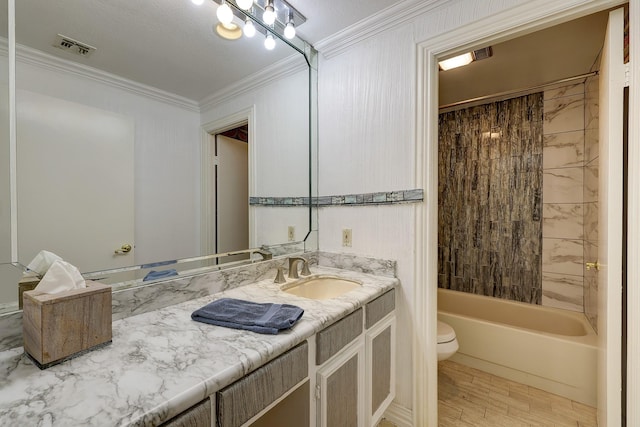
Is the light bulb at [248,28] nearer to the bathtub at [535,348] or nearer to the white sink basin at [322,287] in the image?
the white sink basin at [322,287]

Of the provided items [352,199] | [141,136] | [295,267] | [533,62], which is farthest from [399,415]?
[533,62]

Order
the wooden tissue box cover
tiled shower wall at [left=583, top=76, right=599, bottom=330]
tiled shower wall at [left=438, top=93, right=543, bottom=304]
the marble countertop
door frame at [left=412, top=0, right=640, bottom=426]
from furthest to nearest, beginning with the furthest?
tiled shower wall at [left=438, top=93, right=543, bottom=304], tiled shower wall at [left=583, top=76, right=599, bottom=330], door frame at [left=412, top=0, right=640, bottom=426], the wooden tissue box cover, the marble countertop

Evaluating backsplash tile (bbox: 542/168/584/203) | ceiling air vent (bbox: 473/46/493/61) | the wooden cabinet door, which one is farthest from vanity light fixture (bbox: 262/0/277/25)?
backsplash tile (bbox: 542/168/584/203)

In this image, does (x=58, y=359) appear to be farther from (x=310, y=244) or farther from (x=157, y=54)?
(x=310, y=244)

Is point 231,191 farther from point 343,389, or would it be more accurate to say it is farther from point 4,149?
point 343,389

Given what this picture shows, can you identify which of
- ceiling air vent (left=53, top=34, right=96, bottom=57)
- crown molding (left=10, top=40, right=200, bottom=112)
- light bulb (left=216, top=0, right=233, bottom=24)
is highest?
light bulb (left=216, top=0, right=233, bottom=24)

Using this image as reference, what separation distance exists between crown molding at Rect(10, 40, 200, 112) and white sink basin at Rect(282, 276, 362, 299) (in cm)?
109

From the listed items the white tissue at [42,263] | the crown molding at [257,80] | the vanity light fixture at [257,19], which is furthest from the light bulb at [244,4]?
the white tissue at [42,263]

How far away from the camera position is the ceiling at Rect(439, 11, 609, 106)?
1644 mm

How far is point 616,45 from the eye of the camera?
117cm

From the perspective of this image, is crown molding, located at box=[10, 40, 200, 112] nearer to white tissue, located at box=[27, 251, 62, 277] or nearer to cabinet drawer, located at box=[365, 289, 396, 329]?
white tissue, located at box=[27, 251, 62, 277]

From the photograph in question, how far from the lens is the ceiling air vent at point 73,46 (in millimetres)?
946

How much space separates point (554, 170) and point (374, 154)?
Result: 1895mm

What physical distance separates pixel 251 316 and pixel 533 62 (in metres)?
2.48
